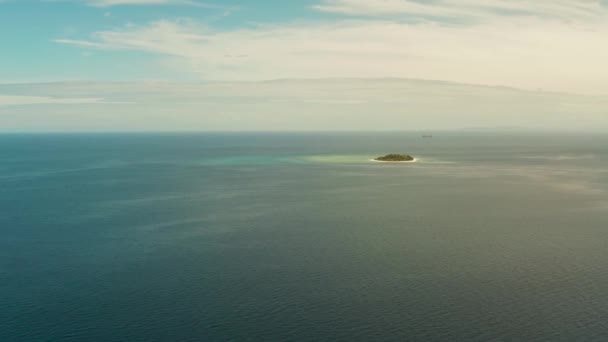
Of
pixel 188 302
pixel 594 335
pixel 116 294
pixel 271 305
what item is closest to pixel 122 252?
pixel 116 294

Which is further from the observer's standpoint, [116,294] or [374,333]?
[116,294]

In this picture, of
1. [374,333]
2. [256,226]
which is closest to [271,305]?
[374,333]

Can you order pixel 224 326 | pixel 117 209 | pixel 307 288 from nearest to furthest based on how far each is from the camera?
pixel 224 326, pixel 307 288, pixel 117 209

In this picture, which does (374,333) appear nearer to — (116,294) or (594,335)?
(594,335)

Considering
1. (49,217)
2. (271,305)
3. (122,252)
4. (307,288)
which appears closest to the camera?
(271,305)

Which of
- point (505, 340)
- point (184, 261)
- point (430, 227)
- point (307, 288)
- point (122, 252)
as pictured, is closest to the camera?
point (505, 340)

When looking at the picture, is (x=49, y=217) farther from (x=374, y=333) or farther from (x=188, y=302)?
(x=374, y=333)
